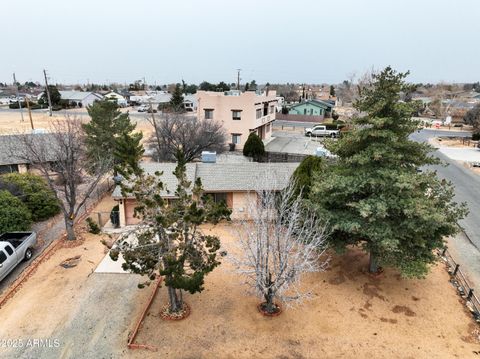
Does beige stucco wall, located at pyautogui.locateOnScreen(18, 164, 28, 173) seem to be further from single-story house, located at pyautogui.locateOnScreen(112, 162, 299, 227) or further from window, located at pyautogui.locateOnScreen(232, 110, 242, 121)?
window, located at pyautogui.locateOnScreen(232, 110, 242, 121)

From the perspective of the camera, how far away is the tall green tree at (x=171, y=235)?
34.3ft

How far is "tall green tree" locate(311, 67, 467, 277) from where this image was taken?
482 inches

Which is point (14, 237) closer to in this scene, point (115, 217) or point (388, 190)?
point (115, 217)

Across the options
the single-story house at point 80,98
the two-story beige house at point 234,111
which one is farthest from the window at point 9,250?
the single-story house at point 80,98

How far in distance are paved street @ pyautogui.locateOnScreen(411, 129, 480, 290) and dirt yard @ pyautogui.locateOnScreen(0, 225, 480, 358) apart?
2.30m

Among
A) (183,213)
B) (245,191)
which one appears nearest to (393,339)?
(183,213)

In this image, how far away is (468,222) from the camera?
21.1m

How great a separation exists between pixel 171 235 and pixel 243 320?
4291 millimetres

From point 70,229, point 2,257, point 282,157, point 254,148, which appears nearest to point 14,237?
point 70,229

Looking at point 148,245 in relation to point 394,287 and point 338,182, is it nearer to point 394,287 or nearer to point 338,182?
point 338,182

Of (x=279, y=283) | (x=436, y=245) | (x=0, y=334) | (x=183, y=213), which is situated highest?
(x=183, y=213)

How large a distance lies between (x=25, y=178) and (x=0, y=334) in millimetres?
12532

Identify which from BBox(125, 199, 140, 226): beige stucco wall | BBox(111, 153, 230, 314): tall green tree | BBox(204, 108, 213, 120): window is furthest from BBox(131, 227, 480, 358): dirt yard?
BBox(204, 108, 213, 120): window

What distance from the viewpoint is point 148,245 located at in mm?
10766
